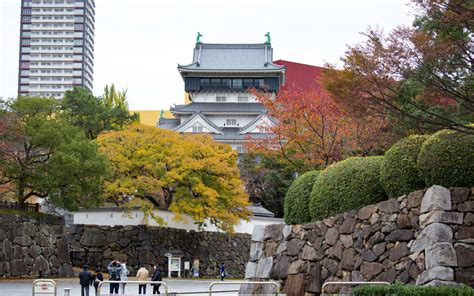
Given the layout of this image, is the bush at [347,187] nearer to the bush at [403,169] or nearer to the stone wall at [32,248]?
the bush at [403,169]

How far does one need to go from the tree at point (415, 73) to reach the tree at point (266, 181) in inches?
1276

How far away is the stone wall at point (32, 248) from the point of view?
107 ft

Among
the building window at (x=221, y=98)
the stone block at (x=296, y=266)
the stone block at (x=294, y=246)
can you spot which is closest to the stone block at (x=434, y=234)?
the stone block at (x=296, y=266)

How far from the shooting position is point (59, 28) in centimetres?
11412

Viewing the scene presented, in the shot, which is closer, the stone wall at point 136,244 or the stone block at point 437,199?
the stone block at point 437,199

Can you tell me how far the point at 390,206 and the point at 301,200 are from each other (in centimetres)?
380

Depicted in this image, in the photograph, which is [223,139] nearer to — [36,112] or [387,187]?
[36,112]

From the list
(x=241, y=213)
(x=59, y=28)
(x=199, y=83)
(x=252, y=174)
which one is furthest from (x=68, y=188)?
(x=59, y=28)

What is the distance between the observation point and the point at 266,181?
48.9 meters

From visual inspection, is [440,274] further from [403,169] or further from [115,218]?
[115,218]

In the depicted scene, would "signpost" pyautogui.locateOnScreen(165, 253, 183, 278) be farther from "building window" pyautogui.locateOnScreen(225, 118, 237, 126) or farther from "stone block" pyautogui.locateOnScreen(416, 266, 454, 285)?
"stone block" pyautogui.locateOnScreen(416, 266, 454, 285)

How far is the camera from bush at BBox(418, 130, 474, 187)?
1402 centimetres

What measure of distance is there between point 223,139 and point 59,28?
62648 millimetres

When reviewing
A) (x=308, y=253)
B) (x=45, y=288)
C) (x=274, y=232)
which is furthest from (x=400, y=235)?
(x=45, y=288)
